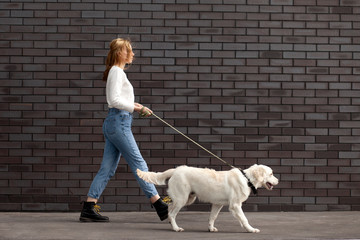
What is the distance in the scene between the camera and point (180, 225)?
6.84 meters

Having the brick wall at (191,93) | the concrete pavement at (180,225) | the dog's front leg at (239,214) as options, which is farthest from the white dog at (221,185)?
the brick wall at (191,93)

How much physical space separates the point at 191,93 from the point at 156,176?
176 cm

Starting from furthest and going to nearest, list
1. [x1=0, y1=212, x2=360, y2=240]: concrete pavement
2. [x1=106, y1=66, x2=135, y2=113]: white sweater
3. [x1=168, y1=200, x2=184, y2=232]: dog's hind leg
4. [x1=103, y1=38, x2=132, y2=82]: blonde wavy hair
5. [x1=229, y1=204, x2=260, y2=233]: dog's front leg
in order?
1. [x1=103, y1=38, x2=132, y2=82]: blonde wavy hair
2. [x1=106, y1=66, x2=135, y2=113]: white sweater
3. [x1=168, y1=200, x2=184, y2=232]: dog's hind leg
4. [x1=229, y1=204, x2=260, y2=233]: dog's front leg
5. [x1=0, y1=212, x2=360, y2=240]: concrete pavement

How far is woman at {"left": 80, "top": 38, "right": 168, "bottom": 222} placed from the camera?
6625mm

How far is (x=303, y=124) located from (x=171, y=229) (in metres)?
2.44

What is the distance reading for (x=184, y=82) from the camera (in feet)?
26.0

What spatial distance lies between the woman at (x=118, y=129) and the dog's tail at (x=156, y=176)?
0.84 feet

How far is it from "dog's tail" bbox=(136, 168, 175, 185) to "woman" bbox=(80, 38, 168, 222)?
0.26 m

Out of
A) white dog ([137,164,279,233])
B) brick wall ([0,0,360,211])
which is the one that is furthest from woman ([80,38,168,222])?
brick wall ([0,0,360,211])

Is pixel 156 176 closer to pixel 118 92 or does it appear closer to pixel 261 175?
pixel 118 92

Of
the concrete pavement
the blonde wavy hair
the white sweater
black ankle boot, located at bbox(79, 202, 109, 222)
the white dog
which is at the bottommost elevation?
the concrete pavement

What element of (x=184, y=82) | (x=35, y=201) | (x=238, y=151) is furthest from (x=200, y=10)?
(x=35, y=201)

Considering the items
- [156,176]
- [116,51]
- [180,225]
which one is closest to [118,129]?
[156,176]

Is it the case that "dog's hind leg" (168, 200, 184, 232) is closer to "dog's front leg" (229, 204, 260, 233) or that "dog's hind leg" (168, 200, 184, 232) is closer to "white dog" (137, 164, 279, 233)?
"white dog" (137, 164, 279, 233)
